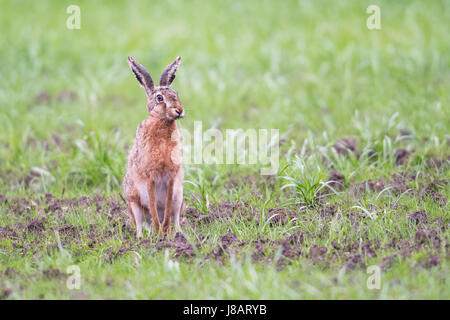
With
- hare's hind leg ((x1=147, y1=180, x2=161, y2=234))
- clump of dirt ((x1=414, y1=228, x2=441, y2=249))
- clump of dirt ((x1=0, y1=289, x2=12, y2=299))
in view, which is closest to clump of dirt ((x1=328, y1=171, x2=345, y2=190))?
clump of dirt ((x1=414, y1=228, x2=441, y2=249))

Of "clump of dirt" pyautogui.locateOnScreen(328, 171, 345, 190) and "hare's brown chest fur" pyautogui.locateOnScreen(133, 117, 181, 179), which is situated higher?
"hare's brown chest fur" pyautogui.locateOnScreen(133, 117, 181, 179)

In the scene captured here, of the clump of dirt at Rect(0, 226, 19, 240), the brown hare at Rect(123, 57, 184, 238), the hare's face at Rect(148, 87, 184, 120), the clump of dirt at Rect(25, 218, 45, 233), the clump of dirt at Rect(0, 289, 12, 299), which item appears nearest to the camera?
the clump of dirt at Rect(0, 289, 12, 299)

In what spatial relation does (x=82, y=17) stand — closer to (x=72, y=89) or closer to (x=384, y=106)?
(x=72, y=89)

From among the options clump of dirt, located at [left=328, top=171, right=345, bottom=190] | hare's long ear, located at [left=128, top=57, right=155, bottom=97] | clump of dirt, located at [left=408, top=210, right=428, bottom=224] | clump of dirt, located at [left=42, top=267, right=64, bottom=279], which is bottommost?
clump of dirt, located at [left=42, top=267, right=64, bottom=279]

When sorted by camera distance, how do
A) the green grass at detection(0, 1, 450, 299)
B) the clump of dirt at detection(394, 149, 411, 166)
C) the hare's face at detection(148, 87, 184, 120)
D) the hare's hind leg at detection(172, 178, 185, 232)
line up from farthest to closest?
the clump of dirt at detection(394, 149, 411, 166), the hare's hind leg at detection(172, 178, 185, 232), the hare's face at detection(148, 87, 184, 120), the green grass at detection(0, 1, 450, 299)

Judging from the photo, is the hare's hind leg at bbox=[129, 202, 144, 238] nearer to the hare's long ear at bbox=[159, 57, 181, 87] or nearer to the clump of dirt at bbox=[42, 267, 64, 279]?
the clump of dirt at bbox=[42, 267, 64, 279]

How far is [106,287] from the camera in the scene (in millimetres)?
4844

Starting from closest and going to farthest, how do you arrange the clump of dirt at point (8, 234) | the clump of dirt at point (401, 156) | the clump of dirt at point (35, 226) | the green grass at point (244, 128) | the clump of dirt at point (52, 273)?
the green grass at point (244, 128) → the clump of dirt at point (52, 273) → the clump of dirt at point (8, 234) → the clump of dirt at point (35, 226) → the clump of dirt at point (401, 156)

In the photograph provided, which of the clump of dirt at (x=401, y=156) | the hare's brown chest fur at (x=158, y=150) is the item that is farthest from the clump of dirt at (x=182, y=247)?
the clump of dirt at (x=401, y=156)

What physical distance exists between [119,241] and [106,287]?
0.79 meters

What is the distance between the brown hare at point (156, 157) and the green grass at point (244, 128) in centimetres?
33

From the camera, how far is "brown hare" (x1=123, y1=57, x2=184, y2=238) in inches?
216

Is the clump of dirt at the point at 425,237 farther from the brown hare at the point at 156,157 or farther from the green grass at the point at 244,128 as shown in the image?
the brown hare at the point at 156,157

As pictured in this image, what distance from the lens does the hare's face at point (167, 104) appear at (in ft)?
17.3
